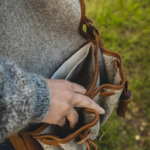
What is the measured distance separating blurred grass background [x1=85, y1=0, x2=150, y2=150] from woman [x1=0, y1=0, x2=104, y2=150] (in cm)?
106

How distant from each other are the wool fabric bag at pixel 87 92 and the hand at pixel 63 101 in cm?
5

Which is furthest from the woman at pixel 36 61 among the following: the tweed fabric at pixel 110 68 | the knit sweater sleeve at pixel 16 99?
the tweed fabric at pixel 110 68

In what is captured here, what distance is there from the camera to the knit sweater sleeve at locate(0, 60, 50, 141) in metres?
0.49

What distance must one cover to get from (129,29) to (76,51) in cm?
138

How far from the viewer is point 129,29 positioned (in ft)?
6.64

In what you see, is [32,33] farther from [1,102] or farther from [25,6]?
[1,102]

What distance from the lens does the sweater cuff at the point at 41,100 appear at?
569mm

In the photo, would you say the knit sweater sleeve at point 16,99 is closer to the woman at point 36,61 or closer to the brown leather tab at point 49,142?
the woman at point 36,61

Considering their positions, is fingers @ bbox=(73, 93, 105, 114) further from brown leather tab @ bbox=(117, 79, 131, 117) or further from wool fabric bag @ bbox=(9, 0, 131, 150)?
brown leather tab @ bbox=(117, 79, 131, 117)

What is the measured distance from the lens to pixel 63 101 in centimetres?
64

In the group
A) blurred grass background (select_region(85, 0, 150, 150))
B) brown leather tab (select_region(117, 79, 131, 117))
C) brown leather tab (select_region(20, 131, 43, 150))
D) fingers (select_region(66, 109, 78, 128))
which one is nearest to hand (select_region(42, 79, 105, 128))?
fingers (select_region(66, 109, 78, 128))

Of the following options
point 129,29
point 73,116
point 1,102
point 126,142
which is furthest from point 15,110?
point 129,29

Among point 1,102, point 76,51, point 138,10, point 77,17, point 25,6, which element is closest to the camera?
point 1,102

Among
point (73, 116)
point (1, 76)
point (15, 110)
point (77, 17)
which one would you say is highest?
point (77, 17)
